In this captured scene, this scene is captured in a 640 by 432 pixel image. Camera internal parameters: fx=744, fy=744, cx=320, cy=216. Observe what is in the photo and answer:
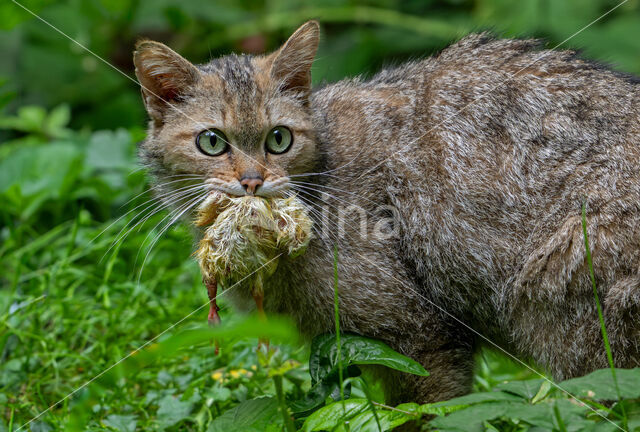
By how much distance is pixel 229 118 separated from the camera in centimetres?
356

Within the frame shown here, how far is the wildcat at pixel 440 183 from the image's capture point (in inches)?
135

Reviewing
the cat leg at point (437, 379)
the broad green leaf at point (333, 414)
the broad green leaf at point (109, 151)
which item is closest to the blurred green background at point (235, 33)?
the broad green leaf at point (109, 151)

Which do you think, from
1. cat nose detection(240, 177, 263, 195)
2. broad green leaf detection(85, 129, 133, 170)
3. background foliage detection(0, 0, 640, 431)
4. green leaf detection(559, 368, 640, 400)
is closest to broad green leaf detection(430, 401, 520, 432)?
background foliage detection(0, 0, 640, 431)

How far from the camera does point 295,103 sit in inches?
148

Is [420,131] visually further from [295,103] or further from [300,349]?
[300,349]

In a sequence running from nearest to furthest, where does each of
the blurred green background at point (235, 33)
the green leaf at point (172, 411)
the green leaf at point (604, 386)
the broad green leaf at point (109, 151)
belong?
the green leaf at point (604, 386), the green leaf at point (172, 411), the broad green leaf at point (109, 151), the blurred green background at point (235, 33)

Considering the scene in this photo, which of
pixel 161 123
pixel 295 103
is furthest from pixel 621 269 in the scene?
pixel 161 123

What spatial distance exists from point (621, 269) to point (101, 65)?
20.6ft

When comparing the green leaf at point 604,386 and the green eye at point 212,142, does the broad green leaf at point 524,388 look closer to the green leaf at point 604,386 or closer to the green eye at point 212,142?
the green leaf at point 604,386

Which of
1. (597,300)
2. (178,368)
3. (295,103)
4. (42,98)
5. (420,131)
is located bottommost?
(178,368)

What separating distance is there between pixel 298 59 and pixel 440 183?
96 centimetres

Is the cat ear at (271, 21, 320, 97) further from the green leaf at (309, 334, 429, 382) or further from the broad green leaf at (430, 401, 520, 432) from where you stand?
the broad green leaf at (430, 401, 520, 432)

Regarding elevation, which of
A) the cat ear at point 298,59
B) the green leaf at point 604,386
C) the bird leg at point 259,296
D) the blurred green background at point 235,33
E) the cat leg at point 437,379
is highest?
the blurred green background at point 235,33

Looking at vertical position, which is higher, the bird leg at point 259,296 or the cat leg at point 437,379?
the bird leg at point 259,296
